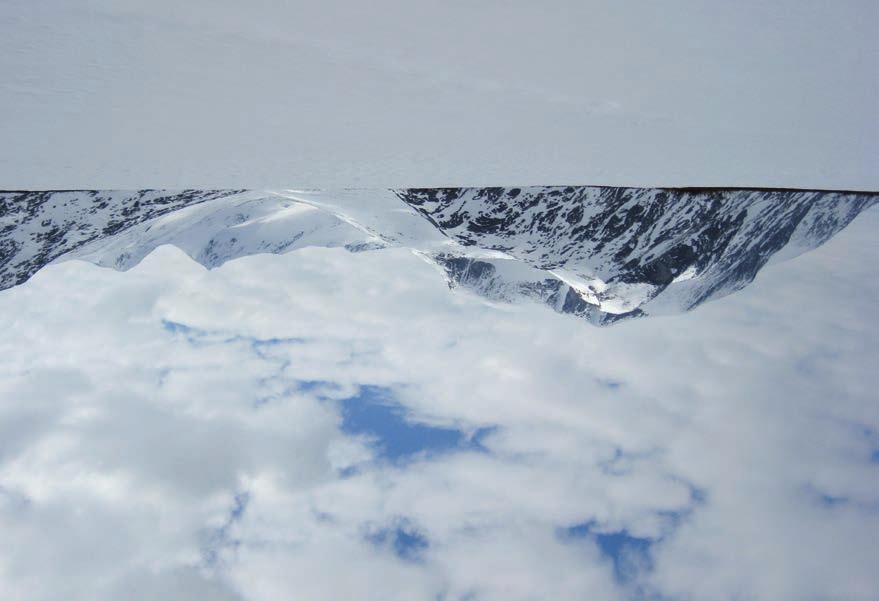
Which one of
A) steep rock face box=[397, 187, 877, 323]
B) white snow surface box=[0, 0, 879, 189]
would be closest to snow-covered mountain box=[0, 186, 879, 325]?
steep rock face box=[397, 187, 877, 323]

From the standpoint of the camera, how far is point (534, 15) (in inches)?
142

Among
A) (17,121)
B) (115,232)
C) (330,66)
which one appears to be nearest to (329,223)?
(115,232)

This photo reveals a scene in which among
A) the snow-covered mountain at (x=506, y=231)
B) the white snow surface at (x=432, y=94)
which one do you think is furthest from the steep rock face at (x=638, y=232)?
the white snow surface at (x=432, y=94)

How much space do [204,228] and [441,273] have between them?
2.61 metres

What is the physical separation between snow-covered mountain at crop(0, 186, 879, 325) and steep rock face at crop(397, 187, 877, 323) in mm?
16

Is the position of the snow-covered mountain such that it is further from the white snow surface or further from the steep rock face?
the white snow surface

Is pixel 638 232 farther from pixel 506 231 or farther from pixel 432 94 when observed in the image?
pixel 432 94

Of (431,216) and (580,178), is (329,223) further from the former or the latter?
(580,178)

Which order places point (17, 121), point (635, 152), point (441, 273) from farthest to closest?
point (441, 273)
point (635, 152)
point (17, 121)

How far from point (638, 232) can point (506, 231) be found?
134 centimetres

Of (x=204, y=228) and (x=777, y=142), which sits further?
(x=204, y=228)

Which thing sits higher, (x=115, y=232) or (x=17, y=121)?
(x=17, y=121)

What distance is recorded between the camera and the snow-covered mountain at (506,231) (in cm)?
482

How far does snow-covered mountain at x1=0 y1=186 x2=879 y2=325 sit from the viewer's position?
482 centimetres
